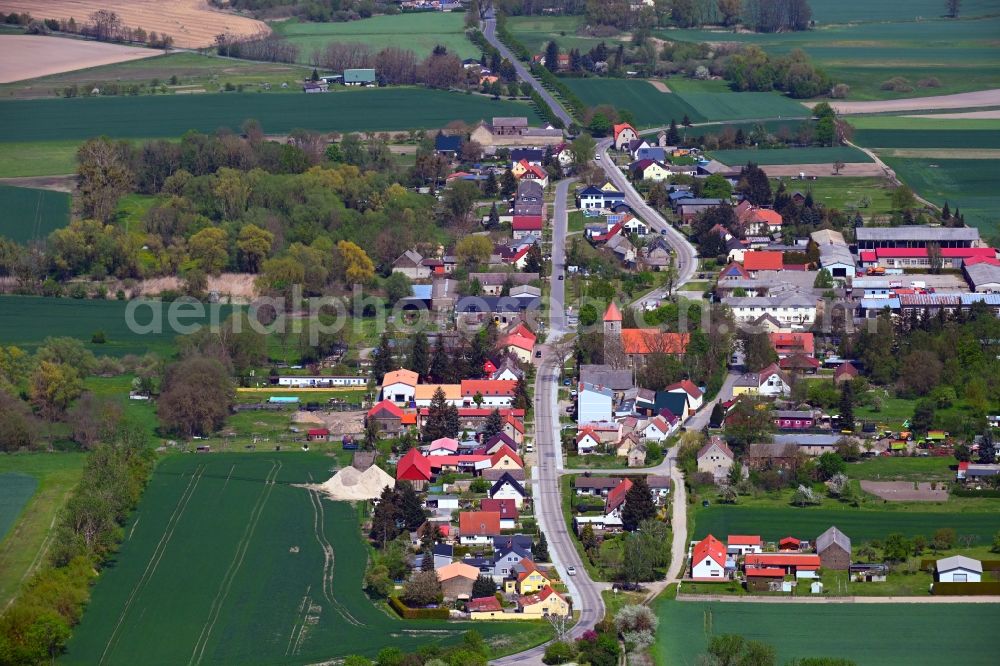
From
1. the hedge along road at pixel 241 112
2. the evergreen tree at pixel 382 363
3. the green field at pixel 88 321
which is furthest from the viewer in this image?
the hedge along road at pixel 241 112

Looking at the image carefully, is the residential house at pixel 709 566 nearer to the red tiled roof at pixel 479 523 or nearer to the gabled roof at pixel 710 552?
the gabled roof at pixel 710 552

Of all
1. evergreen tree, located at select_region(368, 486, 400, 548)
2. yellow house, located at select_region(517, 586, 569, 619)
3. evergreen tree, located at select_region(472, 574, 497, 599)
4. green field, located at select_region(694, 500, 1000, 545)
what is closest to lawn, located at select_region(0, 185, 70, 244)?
evergreen tree, located at select_region(368, 486, 400, 548)

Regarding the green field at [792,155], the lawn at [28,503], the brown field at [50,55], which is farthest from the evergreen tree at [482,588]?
the brown field at [50,55]

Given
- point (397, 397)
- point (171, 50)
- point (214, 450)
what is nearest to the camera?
point (214, 450)

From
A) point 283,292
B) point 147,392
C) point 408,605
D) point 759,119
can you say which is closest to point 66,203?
point 283,292

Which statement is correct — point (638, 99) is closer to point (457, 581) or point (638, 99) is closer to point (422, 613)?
point (457, 581)

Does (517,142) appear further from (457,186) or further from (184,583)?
(184,583)

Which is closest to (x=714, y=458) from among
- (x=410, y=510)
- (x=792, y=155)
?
(x=410, y=510)
